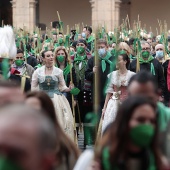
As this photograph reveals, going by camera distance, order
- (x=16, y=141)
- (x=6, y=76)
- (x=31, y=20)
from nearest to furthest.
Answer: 1. (x=16, y=141)
2. (x=6, y=76)
3. (x=31, y=20)

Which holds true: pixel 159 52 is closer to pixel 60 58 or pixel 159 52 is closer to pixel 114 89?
pixel 60 58

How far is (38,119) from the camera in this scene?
213 centimetres

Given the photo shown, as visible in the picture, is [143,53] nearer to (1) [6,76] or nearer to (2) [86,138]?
(2) [86,138]

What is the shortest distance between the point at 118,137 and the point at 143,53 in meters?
7.02

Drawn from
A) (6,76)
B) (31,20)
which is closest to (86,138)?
(6,76)

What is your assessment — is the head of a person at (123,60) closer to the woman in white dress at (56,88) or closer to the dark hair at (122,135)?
the woman in white dress at (56,88)

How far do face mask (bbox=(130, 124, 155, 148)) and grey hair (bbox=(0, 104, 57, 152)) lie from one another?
798 millimetres

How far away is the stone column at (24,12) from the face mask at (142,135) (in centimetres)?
2545

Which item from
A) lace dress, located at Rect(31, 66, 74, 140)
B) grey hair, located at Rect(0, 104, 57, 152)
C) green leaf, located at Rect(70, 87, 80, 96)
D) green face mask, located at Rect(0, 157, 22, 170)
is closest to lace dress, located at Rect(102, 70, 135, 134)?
lace dress, located at Rect(31, 66, 74, 140)

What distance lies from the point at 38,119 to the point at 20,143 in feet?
0.35

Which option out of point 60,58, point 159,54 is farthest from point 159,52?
point 60,58

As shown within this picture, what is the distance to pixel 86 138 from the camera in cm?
948

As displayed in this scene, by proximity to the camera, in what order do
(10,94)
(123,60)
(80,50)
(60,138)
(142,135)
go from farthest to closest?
(80,50) → (123,60) → (60,138) → (10,94) → (142,135)

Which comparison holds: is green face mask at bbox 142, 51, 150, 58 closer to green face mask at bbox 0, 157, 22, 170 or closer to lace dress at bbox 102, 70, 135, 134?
lace dress at bbox 102, 70, 135, 134
